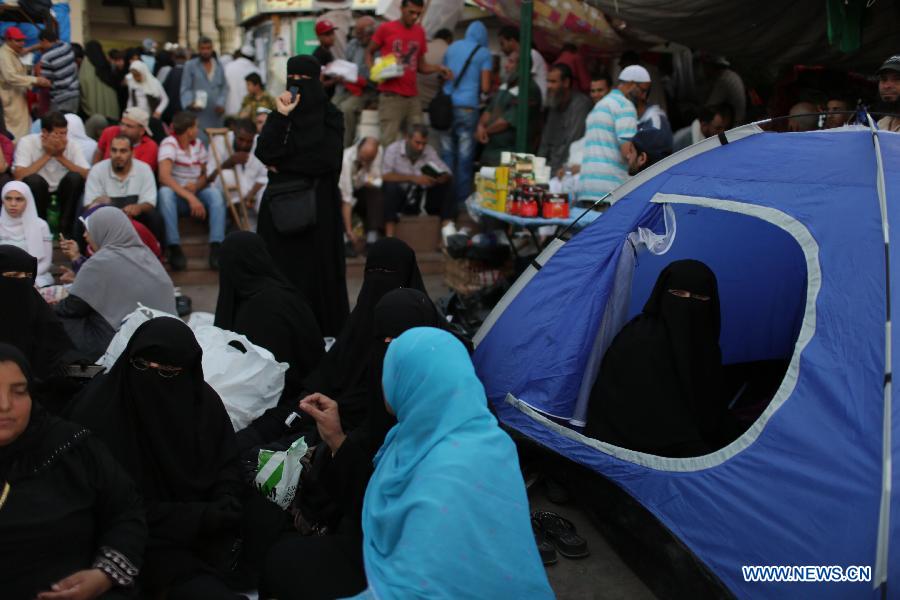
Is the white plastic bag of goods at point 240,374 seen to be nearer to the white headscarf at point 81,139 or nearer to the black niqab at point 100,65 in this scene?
the white headscarf at point 81,139

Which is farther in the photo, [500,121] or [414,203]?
[500,121]

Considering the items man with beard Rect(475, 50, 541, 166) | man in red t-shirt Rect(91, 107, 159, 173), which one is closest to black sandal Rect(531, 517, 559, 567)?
man in red t-shirt Rect(91, 107, 159, 173)

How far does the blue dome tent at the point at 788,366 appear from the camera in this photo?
2865 millimetres

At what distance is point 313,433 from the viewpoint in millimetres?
3928

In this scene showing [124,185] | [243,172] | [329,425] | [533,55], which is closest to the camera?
[329,425]

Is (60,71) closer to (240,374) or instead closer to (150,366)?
(240,374)

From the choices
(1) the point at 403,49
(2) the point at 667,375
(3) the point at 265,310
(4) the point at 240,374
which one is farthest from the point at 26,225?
(2) the point at 667,375

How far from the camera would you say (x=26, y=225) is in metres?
6.53

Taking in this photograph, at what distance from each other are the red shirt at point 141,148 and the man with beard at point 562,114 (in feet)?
12.6

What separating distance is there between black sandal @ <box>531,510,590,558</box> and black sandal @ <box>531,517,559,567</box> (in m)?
0.02

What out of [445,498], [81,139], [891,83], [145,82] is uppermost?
[145,82]

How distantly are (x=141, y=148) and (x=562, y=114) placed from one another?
4076 mm

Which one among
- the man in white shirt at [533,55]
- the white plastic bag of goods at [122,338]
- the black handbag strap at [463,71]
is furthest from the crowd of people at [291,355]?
the man in white shirt at [533,55]

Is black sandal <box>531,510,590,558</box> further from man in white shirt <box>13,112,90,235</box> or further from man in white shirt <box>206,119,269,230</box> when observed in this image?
man in white shirt <box>13,112,90,235</box>
